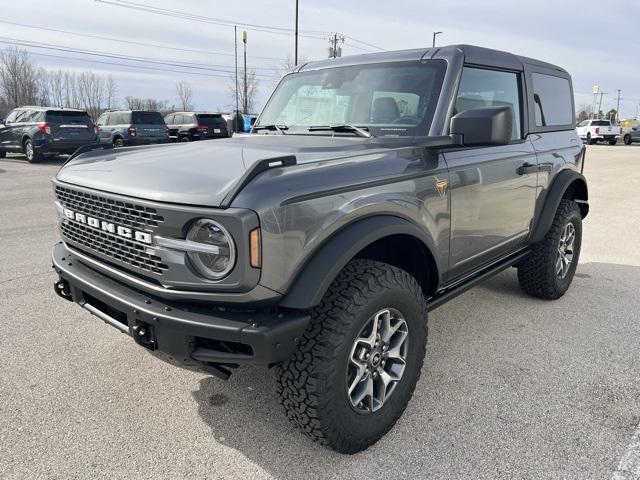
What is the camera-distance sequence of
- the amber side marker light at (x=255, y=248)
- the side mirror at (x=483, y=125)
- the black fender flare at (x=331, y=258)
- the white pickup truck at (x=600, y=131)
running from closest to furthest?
the amber side marker light at (x=255, y=248) → the black fender flare at (x=331, y=258) → the side mirror at (x=483, y=125) → the white pickup truck at (x=600, y=131)

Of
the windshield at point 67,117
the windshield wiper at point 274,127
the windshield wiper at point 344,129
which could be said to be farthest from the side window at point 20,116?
the windshield wiper at point 344,129

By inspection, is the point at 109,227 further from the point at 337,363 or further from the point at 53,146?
the point at 53,146

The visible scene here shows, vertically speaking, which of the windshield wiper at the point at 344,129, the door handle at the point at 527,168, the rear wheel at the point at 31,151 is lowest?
the rear wheel at the point at 31,151

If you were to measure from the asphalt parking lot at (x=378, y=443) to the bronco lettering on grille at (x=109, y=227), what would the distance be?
1024 millimetres

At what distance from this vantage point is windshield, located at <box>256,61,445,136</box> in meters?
3.01

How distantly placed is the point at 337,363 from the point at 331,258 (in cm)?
46

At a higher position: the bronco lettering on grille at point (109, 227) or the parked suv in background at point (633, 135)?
the parked suv in background at point (633, 135)

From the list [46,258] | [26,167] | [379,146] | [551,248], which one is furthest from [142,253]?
[26,167]

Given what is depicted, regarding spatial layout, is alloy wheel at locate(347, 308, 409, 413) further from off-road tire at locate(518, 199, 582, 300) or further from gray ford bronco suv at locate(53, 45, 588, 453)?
off-road tire at locate(518, 199, 582, 300)

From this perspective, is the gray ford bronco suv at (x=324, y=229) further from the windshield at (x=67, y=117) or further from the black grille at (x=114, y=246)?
the windshield at (x=67, y=117)

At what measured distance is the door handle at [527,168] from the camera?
11.8ft

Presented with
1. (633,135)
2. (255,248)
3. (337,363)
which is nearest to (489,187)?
(337,363)

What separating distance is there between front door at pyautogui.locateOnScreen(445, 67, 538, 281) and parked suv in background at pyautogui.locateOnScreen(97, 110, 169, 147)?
17007mm

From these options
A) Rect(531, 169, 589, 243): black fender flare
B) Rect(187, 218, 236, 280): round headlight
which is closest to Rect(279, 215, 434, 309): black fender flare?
Rect(187, 218, 236, 280): round headlight
